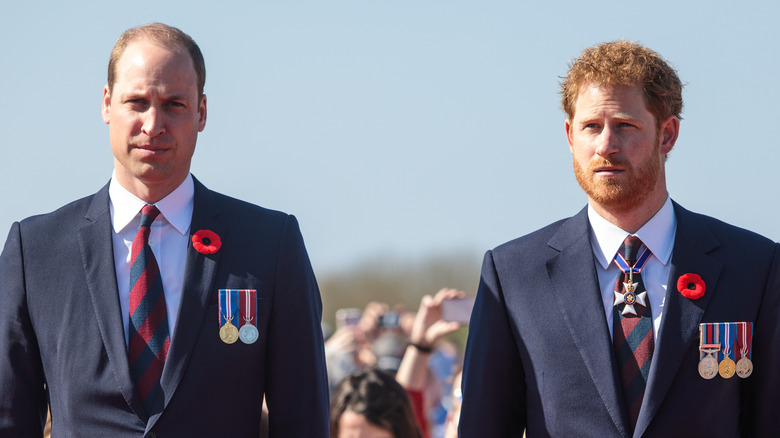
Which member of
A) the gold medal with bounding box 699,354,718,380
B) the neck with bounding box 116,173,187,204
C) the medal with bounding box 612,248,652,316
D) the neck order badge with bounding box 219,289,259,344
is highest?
the neck with bounding box 116,173,187,204

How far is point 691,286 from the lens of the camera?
4645mm

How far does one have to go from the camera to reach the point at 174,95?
14.8 ft

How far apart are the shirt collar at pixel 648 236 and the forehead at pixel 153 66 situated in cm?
170

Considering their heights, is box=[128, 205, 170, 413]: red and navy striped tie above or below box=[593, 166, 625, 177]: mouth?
below

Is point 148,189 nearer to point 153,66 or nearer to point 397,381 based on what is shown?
point 153,66

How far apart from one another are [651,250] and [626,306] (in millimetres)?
272

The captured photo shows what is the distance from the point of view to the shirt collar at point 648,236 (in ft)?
15.6

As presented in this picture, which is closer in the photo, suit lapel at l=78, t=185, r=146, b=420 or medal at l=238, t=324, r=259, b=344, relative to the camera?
suit lapel at l=78, t=185, r=146, b=420

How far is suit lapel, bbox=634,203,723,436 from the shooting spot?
4453 millimetres

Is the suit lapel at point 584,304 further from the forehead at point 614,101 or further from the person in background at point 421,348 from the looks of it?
the person in background at point 421,348

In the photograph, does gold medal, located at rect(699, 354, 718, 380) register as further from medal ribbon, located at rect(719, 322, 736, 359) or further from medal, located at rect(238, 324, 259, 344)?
medal, located at rect(238, 324, 259, 344)

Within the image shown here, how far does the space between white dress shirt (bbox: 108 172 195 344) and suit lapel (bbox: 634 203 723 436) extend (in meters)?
1.80

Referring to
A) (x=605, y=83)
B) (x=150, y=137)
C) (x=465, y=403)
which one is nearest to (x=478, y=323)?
(x=465, y=403)

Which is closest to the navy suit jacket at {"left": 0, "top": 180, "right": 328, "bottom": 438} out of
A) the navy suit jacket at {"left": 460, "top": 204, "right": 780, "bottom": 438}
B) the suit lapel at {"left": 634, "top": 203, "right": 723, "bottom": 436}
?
the navy suit jacket at {"left": 460, "top": 204, "right": 780, "bottom": 438}
